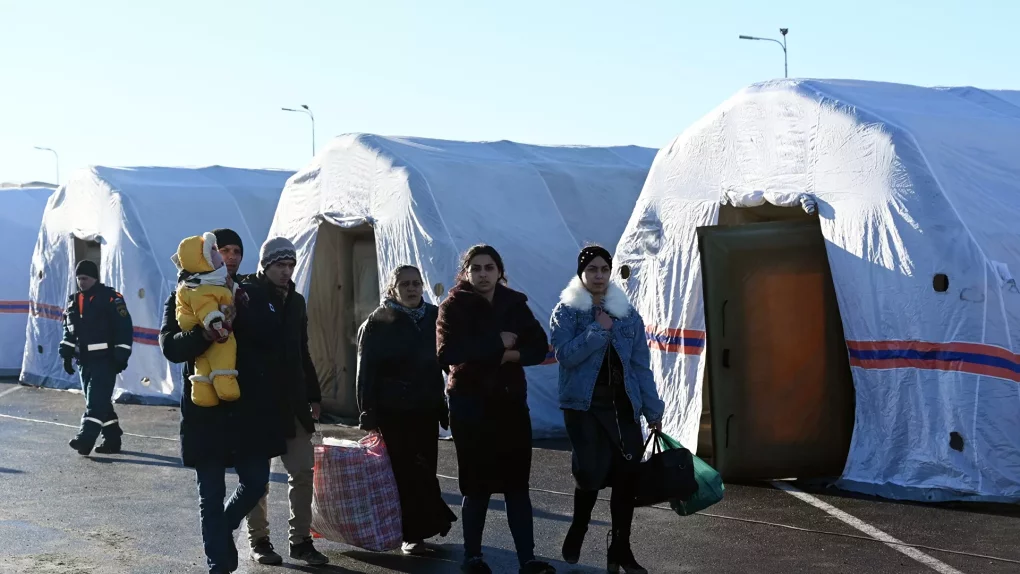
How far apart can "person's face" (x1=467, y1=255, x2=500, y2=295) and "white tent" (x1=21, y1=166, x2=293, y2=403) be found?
37.2ft

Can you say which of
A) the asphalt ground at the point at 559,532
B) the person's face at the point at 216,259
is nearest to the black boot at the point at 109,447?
the asphalt ground at the point at 559,532

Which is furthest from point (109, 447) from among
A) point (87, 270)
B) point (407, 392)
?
point (407, 392)

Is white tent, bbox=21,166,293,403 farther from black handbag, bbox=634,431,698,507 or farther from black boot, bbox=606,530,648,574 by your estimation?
black handbag, bbox=634,431,698,507

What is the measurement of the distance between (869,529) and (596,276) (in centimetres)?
267

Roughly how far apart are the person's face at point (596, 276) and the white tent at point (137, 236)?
1156 centimetres

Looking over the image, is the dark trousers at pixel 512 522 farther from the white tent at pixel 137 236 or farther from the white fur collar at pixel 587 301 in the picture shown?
the white tent at pixel 137 236

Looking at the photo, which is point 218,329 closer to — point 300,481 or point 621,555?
point 300,481

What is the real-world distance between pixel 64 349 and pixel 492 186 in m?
5.05

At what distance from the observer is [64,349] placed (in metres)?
13.0

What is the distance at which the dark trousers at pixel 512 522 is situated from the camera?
23.4 feet

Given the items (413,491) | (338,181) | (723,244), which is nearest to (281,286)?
(413,491)

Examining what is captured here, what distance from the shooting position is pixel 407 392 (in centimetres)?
795

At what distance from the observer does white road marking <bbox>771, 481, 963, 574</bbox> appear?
7.50m

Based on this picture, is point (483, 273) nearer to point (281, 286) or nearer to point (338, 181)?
point (281, 286)
